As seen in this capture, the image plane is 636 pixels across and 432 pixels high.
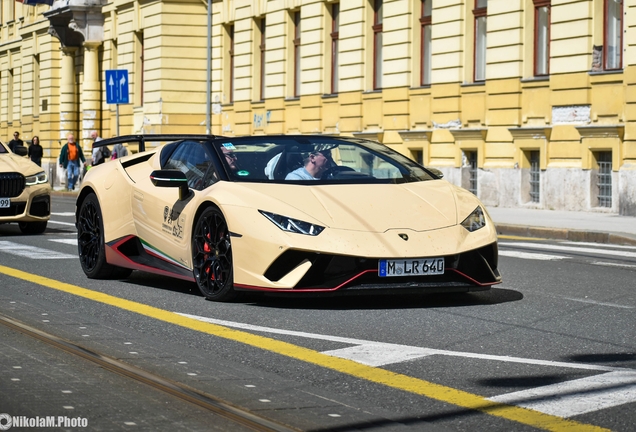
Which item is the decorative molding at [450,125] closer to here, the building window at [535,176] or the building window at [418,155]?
the building window at [418,155]

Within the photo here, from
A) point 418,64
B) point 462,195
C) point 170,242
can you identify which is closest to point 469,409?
point 462,195

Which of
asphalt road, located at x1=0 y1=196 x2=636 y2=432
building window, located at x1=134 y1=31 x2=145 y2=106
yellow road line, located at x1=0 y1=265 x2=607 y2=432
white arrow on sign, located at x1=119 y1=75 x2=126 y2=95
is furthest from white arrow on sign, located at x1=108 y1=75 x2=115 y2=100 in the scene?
yellow road line, located at x1=0 y1=265 x2=607 y2=432

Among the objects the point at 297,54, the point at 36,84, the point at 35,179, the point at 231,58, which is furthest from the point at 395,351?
the point at 36,84

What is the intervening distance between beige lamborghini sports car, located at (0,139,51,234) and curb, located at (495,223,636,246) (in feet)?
24.4

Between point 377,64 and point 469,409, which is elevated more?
point 377,64

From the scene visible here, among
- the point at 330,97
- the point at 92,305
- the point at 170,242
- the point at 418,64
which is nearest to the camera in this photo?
the point at 92,305

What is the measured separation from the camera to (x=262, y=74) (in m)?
37.7

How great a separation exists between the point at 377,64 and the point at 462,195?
22769mm

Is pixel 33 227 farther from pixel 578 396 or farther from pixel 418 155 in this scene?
pixel 418 155

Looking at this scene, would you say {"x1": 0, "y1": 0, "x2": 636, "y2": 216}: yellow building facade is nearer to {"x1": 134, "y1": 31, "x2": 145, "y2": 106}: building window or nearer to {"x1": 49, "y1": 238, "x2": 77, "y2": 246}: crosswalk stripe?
{"x1": 134, "y1": 31, "x2": 145, "y2": 106}: building window

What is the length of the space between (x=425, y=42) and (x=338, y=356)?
2355cm

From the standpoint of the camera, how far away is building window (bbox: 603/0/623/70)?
23.9 meters

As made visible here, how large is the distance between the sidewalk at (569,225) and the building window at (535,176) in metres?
1.58

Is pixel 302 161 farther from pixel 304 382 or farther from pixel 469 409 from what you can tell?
pixel 469 409
